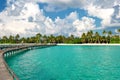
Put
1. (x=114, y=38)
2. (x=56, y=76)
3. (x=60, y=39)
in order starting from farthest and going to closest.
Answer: (x=60, y=39) → (x=114, y=38) → (x=56, y=76)

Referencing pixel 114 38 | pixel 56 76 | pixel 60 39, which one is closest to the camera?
pixel 56 76

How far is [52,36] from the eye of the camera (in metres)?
160

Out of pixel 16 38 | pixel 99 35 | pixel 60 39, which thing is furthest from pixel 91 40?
pixel 16 38

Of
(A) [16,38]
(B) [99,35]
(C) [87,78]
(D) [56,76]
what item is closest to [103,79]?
(C) [87,78]

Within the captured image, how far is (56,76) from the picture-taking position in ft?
77.8

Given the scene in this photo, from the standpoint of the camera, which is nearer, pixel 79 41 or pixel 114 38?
pixel 114 38

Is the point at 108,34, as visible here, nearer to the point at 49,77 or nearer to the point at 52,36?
the point at 52,36

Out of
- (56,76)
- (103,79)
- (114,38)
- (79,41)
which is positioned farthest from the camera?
(79,41)

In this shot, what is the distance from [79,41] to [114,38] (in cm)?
2445

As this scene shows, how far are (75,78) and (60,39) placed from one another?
448ft

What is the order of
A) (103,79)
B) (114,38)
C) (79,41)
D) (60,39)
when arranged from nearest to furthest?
(103,79) < (114,38) < (79,41) < (60,39)

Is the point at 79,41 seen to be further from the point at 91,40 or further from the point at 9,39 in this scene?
the point at 9,39

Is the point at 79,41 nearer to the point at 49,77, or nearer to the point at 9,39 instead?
the point at 9,39

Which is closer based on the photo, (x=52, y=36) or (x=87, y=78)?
(x=87, y=78)
